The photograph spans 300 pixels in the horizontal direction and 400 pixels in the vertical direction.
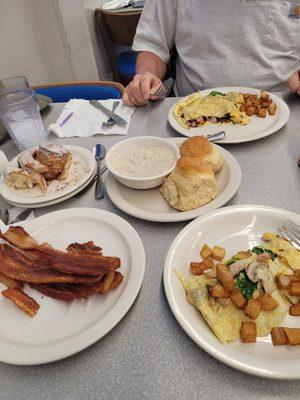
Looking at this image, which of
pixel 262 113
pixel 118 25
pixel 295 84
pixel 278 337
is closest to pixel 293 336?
pixel 278 337

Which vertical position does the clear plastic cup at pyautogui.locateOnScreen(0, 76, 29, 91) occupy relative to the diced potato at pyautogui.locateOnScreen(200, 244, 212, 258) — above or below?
above

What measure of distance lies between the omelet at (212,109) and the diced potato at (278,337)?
92 cm

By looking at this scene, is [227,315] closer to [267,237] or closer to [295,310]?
[295,310]

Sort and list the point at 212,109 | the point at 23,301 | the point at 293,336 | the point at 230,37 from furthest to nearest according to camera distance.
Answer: the point at 230,37 < the point at 212,109 < the point at 23,301 < the point at 293,336

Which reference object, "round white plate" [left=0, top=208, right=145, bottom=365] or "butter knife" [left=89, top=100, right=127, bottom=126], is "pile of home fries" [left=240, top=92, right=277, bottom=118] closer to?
"butter knife" [left=89, top=100, right=127, bottom=126]

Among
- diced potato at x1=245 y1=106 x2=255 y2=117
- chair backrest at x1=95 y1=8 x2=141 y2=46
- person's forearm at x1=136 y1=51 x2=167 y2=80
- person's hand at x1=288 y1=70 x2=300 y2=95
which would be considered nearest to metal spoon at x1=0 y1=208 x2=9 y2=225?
diced potato at x1=245 y1=106 x2=255 y2=117

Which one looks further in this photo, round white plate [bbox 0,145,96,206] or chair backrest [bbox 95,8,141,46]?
chair backrest [bbox 95,8,141,46]

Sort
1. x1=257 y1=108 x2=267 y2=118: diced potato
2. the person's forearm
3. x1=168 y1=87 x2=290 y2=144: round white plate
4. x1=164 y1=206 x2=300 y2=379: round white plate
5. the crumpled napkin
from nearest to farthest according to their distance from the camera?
x1=164 y1=206 x2=300 y2=379: round white plate → x1=168 y1=87 x2=290 y2=144: round white plate → x1=257 y1=108 x2=267 y2=118: diced potato → the crumpled napkin → the person's forearm

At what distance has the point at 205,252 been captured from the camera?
779 mm

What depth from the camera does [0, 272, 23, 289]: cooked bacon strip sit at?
28.5 inches

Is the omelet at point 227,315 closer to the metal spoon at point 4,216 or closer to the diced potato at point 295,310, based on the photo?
the diced potato at point 295,310

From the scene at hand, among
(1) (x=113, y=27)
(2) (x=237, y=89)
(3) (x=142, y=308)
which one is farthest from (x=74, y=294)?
(1) (x=113, y=27)

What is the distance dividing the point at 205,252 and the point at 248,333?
221mm

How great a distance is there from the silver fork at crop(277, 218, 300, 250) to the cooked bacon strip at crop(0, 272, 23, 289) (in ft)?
2.20
